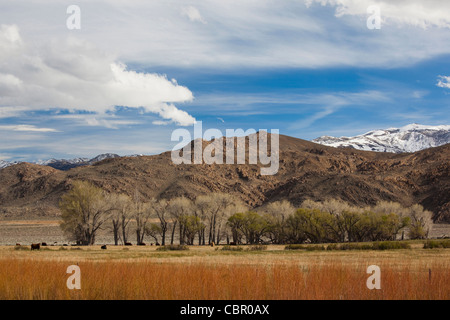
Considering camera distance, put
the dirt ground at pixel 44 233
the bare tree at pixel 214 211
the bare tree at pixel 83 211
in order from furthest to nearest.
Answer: the dirt ground at pixel 44 233
the bare tree at pixel 214 211
the bare tree at pixel 83 211

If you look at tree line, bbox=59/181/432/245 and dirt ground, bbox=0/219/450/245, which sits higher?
tree line, bbox=59/181/432/245

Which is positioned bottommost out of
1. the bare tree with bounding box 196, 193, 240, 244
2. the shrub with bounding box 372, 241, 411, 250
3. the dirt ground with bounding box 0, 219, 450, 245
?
the dirt ground with bounding box 0, 219, 450, 245

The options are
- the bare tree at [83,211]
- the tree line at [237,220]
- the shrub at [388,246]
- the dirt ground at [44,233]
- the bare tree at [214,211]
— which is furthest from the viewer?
the dirt ground at [44,233]

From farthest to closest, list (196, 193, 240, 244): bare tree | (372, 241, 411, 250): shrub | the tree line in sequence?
(196, 193, 240, 244): bare tree < the tree line < (372, 241, 411, 250): shrub

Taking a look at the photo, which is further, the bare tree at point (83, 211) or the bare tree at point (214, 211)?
the bare tree at point (214, 211)

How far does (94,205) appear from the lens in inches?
3039

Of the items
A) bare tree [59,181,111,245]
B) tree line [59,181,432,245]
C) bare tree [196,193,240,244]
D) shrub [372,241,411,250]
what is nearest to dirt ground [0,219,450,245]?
tree line [59,181,432,245]

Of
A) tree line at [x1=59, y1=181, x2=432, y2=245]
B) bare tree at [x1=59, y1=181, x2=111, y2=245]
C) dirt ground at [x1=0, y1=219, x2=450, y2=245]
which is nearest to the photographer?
tree line at [x1=59, y1=181, x2=432, y2=245]

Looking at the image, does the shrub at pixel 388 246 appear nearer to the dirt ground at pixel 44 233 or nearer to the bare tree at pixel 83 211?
the bare tree at pixel 83 211

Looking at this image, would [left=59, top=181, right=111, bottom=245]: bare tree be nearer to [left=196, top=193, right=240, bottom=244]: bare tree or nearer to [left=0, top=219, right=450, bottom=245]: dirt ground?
[left=196, top=193, right=240, bottom=244]: bare tree

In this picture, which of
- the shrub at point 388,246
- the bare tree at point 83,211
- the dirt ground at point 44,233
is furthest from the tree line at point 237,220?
the dirt ground at point 44,233

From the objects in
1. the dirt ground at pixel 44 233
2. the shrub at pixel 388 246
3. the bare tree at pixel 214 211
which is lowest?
the dirt ground at pixel 44 233
